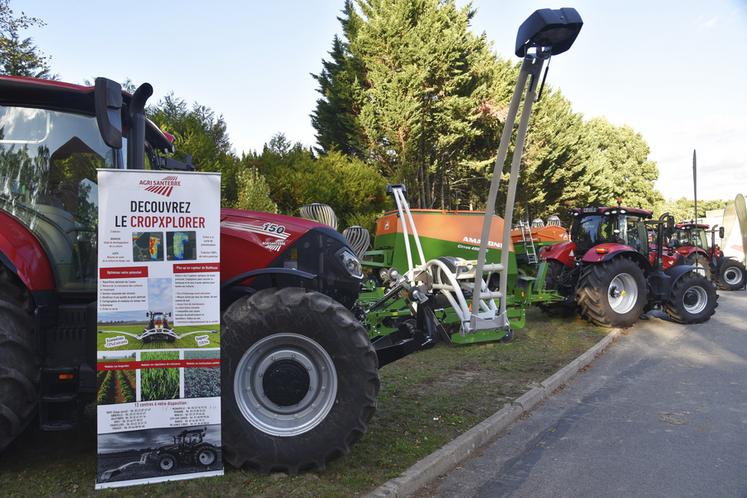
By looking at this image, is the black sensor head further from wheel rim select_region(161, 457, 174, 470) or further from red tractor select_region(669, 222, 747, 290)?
red tractor select_region(669, 222, 747, 290)

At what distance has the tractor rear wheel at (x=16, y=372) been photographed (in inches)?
132

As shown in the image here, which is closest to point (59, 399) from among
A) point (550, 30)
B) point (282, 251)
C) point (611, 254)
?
point (282, 251)

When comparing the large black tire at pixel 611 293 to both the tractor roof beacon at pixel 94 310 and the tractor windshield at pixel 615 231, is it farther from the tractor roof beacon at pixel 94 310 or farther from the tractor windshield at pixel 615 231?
the tractor roof beacon at pixel 94 310

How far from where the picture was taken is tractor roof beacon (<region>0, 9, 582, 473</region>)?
3516mm

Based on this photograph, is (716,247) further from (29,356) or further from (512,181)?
(29,356)

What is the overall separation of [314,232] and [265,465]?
1661 mm

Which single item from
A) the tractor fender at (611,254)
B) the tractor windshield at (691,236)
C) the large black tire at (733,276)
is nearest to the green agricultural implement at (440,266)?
the tractor fender at (611,254)

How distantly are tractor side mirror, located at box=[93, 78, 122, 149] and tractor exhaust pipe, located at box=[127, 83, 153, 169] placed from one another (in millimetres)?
322

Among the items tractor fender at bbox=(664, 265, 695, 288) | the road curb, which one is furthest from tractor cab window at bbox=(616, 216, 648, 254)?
the road curb

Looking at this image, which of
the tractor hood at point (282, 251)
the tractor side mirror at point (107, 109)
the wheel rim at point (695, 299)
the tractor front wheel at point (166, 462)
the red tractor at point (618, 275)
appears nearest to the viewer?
the tractor side mirror at point (107, 109)

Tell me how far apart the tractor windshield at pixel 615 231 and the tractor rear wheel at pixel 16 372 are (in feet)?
37.4

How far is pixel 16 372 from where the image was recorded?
337 centimetres

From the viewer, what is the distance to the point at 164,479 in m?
3.42

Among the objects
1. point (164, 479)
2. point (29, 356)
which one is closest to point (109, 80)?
point (29, 356)
